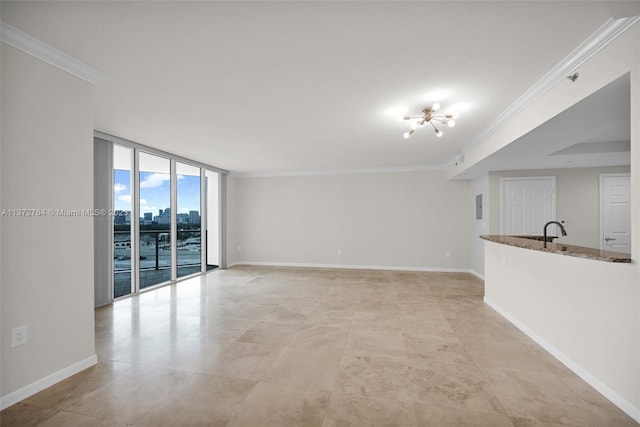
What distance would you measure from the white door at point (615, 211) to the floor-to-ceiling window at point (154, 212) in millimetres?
8204

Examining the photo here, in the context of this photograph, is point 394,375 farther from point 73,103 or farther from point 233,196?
point 233,196

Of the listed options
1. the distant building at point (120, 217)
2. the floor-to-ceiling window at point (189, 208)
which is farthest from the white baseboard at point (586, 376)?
the floor-to-ceiling window at point (189, 208)

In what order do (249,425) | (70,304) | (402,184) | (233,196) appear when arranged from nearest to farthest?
(249,425)
(70,304)
(402,184)
(233,196)

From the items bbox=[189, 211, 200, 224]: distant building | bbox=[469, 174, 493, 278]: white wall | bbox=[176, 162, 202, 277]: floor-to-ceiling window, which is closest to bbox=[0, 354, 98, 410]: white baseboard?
bbox=[176, 162, 202, 277]: floor-to-ceiling window

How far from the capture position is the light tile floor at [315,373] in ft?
5.69

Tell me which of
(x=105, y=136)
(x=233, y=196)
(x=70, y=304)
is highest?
(x=105, y=136)

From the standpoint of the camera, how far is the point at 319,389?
2.01 metres

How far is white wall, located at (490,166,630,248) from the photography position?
4926 millimetres

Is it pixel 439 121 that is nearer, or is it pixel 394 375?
pixel 394 375

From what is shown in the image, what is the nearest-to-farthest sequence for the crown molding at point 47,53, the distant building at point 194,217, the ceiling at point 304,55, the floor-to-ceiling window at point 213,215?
1. the ceiling at point 304,55
2. the crown molding at point 47,53
3. the distant building at point 194,217
4. the floor-to-ceiling window at point 213,215

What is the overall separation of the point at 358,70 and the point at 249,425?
2.72m

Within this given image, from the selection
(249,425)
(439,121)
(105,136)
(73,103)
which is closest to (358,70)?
(439,121)

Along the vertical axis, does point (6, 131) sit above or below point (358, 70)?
below

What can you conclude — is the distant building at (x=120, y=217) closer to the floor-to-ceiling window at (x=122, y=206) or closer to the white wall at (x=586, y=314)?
the floor-to-ceiling window at (x=122, y=206)
